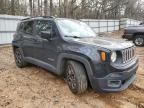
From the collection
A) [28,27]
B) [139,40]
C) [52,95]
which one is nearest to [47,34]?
[52,95]

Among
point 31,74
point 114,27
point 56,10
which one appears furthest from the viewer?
point 56,10

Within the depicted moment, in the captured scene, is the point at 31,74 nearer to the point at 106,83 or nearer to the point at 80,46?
the point at 80,46

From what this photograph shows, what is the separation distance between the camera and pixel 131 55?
180 inches

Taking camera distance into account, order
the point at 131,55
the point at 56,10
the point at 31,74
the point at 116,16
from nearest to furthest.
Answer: the point at 131,55
the point at 31,74
the point at 56,10
the point at 116,16

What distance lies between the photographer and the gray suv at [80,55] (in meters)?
3.85

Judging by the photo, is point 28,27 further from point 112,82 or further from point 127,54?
point 112,82

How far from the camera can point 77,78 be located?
4125 millimetres

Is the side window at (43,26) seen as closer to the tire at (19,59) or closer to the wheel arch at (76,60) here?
the wheel arch at (76,60)

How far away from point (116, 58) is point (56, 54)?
147 cm

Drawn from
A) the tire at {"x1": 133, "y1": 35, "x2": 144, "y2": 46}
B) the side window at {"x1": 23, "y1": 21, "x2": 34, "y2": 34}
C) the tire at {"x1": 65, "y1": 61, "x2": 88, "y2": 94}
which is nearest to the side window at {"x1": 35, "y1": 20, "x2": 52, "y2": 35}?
the side window at {"x1": 23, "y1": 21, "x2": 34, "y2": 34}

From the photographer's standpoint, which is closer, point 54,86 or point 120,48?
point 120,48

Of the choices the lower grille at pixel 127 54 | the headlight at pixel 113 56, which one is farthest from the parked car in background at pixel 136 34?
the headlight at pixel 113 56

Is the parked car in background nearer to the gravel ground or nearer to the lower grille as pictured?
the gravel ground

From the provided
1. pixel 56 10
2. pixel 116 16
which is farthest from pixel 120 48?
pixel 116 16
